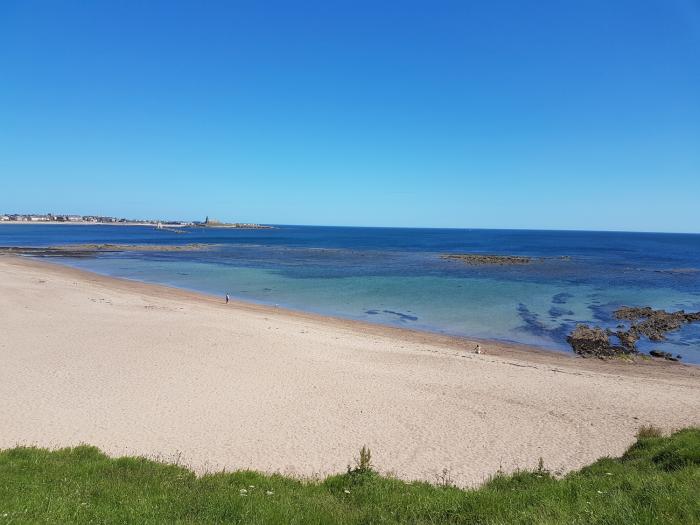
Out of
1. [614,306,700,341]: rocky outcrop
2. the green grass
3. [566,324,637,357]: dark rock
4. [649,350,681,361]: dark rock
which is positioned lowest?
[649,350,681,361]: dark rock

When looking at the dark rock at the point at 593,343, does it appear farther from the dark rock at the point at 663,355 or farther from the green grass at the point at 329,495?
the green grass at the point at 329,495

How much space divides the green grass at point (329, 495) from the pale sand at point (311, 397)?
2.16 metres

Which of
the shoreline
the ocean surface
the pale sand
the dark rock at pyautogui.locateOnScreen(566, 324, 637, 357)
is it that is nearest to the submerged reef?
the dark rock at pyautogui.locateOnScreen(566, 324, 637, 357)

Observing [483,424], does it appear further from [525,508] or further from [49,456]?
[49,456]

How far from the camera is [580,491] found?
6758 mm

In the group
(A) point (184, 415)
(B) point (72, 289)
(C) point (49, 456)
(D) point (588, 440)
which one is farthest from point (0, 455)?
(B) point (72, 289)

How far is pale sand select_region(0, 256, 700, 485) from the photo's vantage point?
10984 millimetres

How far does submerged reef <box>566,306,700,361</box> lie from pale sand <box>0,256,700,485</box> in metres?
2.28

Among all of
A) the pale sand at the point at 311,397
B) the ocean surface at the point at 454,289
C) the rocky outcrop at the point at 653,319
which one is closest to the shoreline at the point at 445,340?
the pale sand at the point at 311,397

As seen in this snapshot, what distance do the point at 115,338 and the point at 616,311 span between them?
3347 centimetres

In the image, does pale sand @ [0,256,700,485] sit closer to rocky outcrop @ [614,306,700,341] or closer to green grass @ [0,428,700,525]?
green grass @ [0,428,700,525]

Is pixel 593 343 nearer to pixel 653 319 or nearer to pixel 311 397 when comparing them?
pixel 653 319

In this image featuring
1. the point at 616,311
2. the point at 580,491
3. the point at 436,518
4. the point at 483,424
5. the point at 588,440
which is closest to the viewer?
the point at 436,518

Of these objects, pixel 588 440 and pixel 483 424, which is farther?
pixel 483 424
